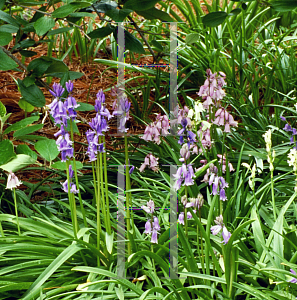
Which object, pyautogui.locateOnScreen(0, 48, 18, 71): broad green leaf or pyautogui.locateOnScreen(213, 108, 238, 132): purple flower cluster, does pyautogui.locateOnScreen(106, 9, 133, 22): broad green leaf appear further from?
pyautogui.locateOnScreen(213, 108, 238, 132): purple flower cluster

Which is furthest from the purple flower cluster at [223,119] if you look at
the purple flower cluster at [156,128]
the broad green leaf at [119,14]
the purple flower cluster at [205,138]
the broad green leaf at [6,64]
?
the broad green leaf at [6,64]

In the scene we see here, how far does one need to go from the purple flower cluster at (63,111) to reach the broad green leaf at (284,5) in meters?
0.92

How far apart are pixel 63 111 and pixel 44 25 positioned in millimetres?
396

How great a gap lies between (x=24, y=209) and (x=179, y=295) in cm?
129

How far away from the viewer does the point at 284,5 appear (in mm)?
1414

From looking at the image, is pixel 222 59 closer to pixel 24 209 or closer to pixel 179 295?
pixel 24 209

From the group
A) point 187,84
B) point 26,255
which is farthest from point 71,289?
point 187,84

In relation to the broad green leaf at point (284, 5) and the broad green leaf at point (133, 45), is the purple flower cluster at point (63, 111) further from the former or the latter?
the broad green leaf at point (284, 5)

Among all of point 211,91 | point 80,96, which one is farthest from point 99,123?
point 80,96

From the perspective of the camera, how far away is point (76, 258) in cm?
166

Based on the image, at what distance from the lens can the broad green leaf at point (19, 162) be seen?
1552 millimetres

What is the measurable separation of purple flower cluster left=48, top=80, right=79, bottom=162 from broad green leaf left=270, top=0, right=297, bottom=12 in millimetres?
921

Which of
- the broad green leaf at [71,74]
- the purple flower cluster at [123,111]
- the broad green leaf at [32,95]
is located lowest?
the purple flower cluster at [123,111]

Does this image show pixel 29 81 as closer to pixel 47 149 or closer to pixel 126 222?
pixel 47 149
